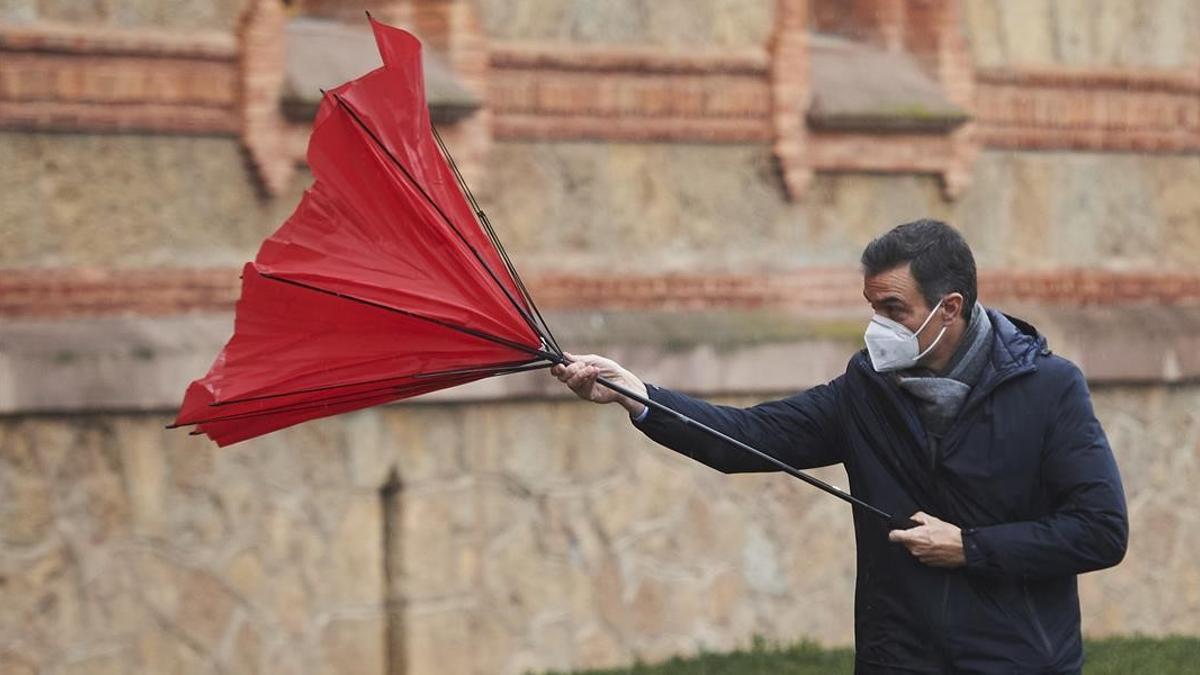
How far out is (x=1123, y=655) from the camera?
10328 mm

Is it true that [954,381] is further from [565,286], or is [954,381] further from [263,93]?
[565,286]

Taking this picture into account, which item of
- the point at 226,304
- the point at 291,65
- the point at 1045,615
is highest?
the point at 291,65

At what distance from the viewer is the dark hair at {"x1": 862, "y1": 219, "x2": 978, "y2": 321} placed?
612 centimetres

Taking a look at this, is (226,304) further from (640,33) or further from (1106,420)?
→ (1106,420)

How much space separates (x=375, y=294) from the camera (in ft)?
21.8

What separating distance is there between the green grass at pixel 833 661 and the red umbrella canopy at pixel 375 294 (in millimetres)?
3926

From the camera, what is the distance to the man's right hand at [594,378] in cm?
648

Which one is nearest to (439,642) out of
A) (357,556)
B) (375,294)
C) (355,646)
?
(355,646)

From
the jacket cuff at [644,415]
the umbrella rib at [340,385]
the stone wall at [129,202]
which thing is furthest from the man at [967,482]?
the stone wall at [129,202]

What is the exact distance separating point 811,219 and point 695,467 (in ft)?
5.06

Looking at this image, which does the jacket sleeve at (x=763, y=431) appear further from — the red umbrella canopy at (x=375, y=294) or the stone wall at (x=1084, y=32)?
the stone wall at (x=1084, y=32)

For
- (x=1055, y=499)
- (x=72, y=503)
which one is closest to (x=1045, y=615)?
(x=1055, y=499)

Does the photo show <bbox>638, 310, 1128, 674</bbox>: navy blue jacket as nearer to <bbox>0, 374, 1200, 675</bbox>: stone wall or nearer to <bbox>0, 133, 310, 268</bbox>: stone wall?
<bbox>0, 374, 1200, 675</bbox>: stone wall

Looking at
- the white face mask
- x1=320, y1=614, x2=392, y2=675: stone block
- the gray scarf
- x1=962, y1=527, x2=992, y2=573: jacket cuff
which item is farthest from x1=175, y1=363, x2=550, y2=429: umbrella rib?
x1=320, y1=614, x2=392, y2=675: stone block
